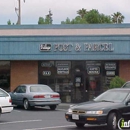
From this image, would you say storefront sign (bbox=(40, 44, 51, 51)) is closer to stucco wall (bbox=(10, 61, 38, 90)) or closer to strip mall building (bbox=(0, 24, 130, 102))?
strip mall building (bbox=(0, 24, 130, 102))

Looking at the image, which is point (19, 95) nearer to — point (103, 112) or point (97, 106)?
point (97, 106)

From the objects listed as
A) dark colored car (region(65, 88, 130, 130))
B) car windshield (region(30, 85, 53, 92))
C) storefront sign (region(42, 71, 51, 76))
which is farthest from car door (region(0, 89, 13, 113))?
storefront sign (region(42, 71, 51, 76))

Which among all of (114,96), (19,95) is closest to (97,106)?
(114,96)

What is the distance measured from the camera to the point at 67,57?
30953 millimetres

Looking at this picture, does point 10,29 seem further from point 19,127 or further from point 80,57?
point 19,127

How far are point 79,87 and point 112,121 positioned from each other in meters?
16.9

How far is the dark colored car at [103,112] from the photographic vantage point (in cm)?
1477

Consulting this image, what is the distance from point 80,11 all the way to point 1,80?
194 ft

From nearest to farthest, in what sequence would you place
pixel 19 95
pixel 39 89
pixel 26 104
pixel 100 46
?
1. pixel 26 104
2. pixel 39 89
3. pixel 19 95
4. pixel 100 46

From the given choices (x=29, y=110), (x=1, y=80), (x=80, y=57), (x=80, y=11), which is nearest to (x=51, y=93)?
(x=29, y=110)

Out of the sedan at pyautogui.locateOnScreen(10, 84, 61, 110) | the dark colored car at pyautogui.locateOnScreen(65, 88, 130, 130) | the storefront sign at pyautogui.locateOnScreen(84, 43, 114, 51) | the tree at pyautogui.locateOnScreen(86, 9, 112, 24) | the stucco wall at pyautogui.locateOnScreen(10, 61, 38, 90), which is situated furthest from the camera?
the tree at pyautogui.locateOnScreen(86, 9, 112, 24)

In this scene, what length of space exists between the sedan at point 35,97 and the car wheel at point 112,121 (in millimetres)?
9312

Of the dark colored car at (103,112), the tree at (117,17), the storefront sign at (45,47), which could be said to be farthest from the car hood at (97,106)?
the tree at (117,17)

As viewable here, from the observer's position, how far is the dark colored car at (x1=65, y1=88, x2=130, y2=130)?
48.5 ft
